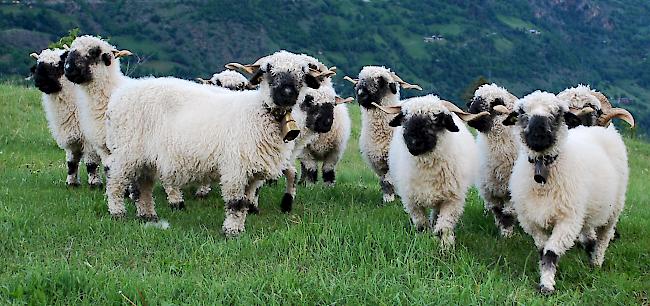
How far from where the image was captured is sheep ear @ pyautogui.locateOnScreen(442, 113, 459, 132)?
22.4 feet

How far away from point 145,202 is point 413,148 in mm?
3287

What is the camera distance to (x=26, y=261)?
19.1 ft

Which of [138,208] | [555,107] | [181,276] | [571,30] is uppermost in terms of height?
[555,107]

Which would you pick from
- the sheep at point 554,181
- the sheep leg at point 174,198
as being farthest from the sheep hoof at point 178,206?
the sheep at point 554,181

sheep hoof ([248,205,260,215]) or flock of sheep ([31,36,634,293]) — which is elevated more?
flock of sheep ([31,36,634,293])

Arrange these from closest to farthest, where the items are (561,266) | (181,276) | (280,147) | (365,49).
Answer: (181,276) → (561,266) → (280,147) → (365,49)

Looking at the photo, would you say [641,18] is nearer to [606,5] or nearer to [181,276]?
[606,5]

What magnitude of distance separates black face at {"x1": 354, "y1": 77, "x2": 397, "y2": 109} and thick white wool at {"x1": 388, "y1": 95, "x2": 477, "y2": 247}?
7.79ft

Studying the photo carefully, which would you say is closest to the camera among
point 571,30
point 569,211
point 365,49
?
point 569,211

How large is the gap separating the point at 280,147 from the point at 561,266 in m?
3.07

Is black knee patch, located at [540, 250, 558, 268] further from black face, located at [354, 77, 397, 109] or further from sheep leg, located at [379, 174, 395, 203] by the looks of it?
black face, located at [354, 77, 397, 109]

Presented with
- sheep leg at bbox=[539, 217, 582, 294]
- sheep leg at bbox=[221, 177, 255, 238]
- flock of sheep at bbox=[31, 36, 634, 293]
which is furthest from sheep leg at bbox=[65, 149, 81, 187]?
sheep leg at bbox=[539, 217, 582, 294]

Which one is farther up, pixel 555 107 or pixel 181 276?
pixel 555 107

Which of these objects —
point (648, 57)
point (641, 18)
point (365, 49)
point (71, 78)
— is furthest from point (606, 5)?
point (71, 78)
